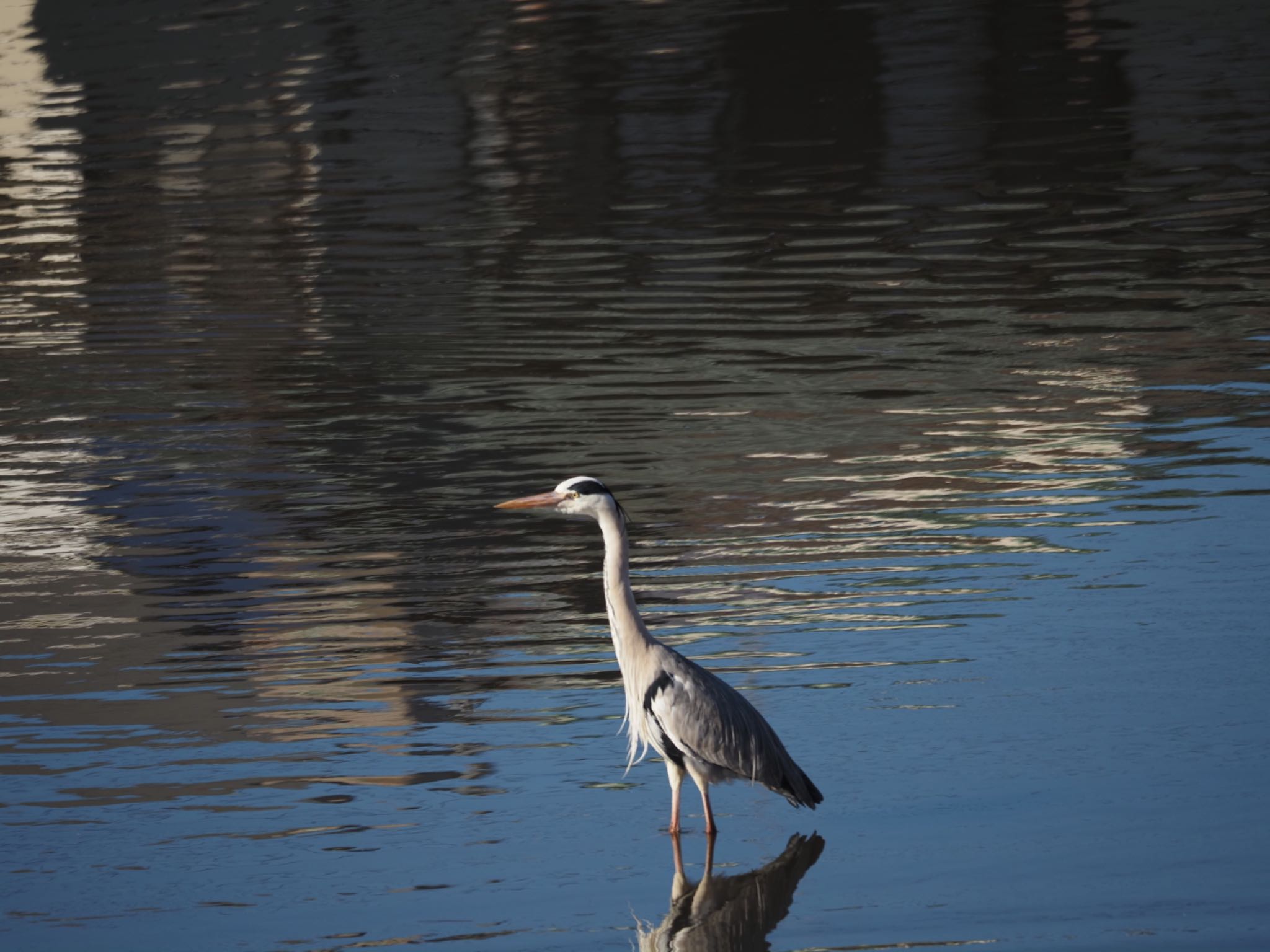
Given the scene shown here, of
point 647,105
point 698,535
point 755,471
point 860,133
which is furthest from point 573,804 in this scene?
point 647,105

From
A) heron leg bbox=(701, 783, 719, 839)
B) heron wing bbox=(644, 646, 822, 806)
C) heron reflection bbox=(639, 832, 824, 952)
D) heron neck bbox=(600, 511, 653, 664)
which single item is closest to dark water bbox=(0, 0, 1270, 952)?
heron reflection bbox=(639, 832, 824, 952)

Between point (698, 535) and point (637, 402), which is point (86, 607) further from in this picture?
point (637, 402)

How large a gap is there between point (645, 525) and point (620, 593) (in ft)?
13.2

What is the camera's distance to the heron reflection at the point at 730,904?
22.0 feet

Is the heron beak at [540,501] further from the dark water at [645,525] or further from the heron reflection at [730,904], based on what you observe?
the heron reflection at [730,904]

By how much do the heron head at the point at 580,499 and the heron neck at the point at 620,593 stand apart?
0.14 ft

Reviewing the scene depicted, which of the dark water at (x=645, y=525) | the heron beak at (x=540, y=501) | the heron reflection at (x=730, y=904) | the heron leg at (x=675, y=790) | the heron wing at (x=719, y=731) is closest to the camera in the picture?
the heron reflection at (x=730, y=904)

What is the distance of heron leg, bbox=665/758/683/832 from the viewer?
743 centimetres

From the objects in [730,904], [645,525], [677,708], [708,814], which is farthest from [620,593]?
[645,525]

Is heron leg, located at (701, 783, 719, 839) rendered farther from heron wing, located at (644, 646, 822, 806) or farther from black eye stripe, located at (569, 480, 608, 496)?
black eye stripe, located at (569, 480, 608, 496)

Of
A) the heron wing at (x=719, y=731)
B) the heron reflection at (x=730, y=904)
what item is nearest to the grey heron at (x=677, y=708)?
the heron wing at (x=719, y=731)

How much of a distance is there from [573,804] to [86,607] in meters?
4.07

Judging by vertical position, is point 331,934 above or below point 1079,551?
above

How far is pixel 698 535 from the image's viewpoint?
11398 mm
